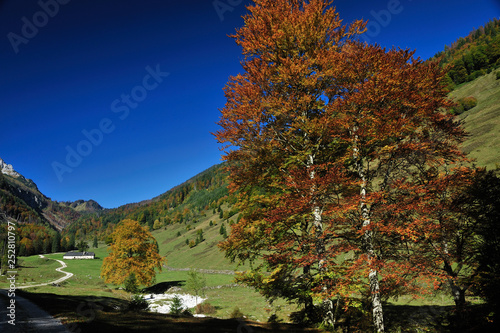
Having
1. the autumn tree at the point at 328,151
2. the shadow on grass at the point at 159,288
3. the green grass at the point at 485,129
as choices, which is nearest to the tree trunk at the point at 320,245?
the autumn tree at the point at 328,151

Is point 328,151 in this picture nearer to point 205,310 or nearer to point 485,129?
point 205,310

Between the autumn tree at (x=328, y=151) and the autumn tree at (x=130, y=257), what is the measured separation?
3063 cm

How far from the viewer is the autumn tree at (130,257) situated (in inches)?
1374

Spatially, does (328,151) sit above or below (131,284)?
above

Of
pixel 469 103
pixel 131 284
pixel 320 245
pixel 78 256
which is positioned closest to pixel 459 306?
pixel 320 245

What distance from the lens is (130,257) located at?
118 ft

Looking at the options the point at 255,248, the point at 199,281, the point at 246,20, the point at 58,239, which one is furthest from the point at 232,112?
the point at 58,239

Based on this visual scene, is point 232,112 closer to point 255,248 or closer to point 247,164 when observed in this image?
point 247,164

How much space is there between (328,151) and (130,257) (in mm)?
36437

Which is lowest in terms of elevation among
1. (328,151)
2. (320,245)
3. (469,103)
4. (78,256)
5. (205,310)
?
(78,256)

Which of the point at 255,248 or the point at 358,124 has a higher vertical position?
the point at 358,124

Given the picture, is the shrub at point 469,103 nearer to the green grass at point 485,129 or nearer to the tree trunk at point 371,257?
the green grass at point 485,129

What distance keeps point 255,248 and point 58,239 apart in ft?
632

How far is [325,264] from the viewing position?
995cm
